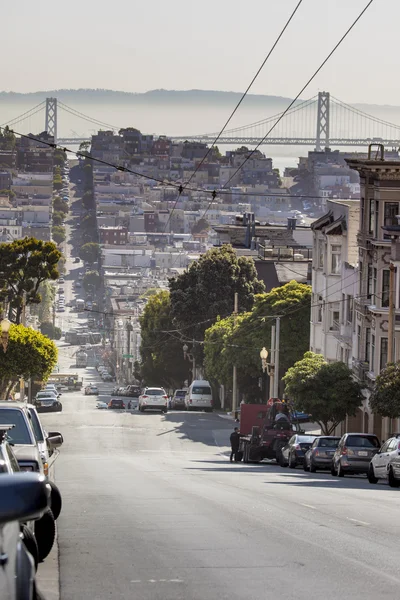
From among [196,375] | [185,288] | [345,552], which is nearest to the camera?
[345,552]

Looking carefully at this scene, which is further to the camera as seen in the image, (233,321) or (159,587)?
(233,321)

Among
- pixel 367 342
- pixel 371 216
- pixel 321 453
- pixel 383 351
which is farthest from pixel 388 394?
pixel 371 216

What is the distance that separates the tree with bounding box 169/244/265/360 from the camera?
9531cm

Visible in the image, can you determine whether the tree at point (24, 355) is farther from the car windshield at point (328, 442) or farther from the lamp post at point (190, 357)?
the lamp post at point (190, 357)

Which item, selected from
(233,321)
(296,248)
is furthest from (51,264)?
(296,248)

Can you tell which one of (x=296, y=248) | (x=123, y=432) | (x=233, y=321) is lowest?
(x=123, y=432)

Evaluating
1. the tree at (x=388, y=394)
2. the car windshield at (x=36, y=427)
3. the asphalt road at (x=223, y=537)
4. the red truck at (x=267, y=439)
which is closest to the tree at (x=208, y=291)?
the red truck at (x=267, y=439)

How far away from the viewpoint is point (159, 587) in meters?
11.7

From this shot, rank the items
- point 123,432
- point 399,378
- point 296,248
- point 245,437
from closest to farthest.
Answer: point 399,378, point 245,437, point 123,432, point 296,248

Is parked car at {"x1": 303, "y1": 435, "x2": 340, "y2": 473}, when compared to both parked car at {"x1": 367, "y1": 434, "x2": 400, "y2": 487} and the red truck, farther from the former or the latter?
the red truck

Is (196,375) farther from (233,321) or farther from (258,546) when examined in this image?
(258,546)

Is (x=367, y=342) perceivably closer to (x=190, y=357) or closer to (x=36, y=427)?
(x=36, y=427)

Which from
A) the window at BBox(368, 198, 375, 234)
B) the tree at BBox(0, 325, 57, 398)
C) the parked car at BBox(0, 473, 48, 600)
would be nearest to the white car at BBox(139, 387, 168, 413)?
the tree at BBox(0, 325, 57, 398)

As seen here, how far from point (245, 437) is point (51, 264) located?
34.3 metres
